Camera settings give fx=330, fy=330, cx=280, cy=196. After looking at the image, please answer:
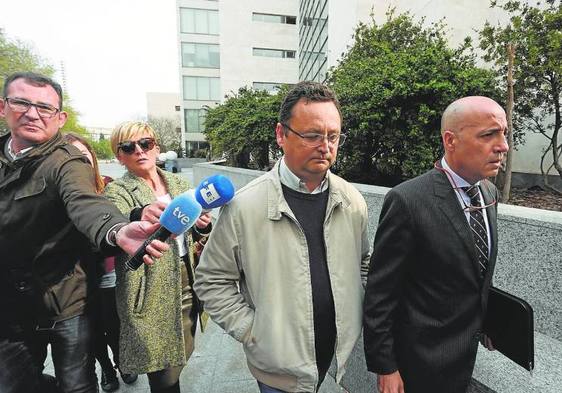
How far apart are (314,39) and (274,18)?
43.7 feet

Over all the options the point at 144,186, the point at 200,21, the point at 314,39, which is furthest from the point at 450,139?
the point at 200,21

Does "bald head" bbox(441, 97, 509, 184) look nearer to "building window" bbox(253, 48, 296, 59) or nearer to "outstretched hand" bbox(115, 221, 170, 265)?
"outstretched hand" bbox(115, 221, 170, 265)

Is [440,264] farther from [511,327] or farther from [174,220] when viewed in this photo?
[174,220]

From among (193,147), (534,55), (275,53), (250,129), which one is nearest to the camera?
(534,55)

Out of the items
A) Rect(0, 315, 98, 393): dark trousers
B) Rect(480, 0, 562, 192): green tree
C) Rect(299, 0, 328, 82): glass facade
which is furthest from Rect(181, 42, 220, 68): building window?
Rect(0, 315, 98, 393): dark trousers

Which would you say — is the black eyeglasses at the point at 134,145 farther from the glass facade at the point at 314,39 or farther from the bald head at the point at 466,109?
the glass facade at the point at 314,39

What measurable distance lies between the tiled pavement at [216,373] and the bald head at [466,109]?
2.34 m

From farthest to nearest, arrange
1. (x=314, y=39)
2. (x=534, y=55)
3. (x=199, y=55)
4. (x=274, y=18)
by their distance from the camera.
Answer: (x=199, y=55)
(x=274, y=18)
(x=314, y=39)
(x=534, y=55)

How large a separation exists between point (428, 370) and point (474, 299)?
0.40 m

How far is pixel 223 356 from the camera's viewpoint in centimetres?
326

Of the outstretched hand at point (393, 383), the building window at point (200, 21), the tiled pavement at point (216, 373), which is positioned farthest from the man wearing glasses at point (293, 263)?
the building window at point (200, 21)

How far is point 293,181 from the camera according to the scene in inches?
65.7

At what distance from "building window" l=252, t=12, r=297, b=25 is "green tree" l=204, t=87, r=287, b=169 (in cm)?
2671

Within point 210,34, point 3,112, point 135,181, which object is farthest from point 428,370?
point 210,34
